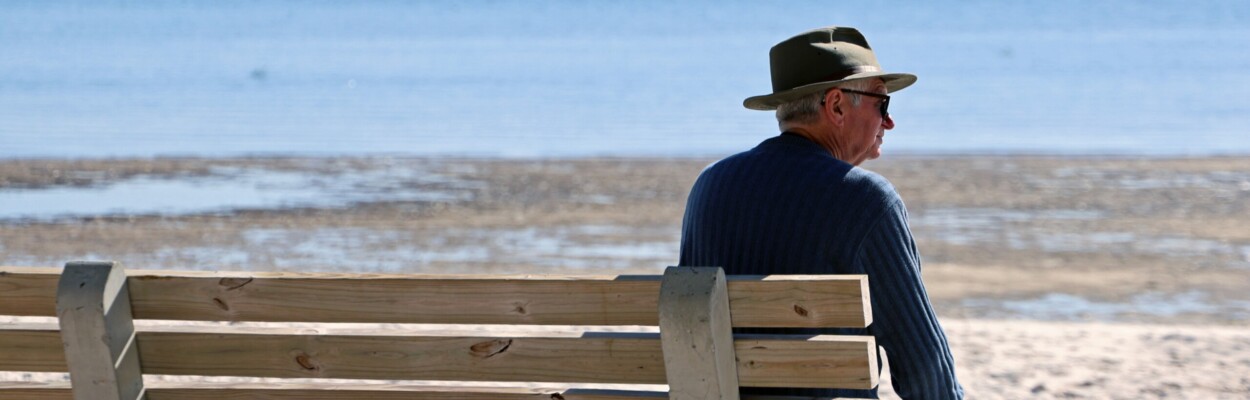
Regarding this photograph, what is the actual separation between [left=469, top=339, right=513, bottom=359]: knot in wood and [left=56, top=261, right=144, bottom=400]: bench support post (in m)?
0.59

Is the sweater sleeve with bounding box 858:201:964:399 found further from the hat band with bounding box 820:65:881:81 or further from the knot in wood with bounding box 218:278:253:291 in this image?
the knot in wood with bounding box 218:278:253:291

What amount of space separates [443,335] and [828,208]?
29.4 inches

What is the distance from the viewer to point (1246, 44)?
5800 cm

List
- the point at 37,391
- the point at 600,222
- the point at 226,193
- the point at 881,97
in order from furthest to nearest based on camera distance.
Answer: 1. the point at 226,193
2. the point at 600,222
3. the point at 881,97
4. the point at 37,391

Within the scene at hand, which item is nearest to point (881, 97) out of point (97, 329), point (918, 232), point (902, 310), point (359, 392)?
point (902, 310)

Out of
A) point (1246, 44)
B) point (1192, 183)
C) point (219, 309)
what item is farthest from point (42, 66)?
point (219, 309)

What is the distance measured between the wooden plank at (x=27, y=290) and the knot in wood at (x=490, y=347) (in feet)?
2.34

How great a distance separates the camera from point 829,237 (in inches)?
106

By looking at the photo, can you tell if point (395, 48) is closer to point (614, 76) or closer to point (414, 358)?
point (614, 76)

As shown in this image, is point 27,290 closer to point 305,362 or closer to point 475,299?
point 305,362

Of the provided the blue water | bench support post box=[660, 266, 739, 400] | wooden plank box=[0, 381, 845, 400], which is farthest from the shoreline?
bench support post box=[660, 266, 739, 400]

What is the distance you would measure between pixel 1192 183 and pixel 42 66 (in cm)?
5092

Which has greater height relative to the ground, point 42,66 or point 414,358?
point 42,66

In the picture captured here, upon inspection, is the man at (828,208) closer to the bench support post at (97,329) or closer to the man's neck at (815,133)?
the man's neck at (815,133)
